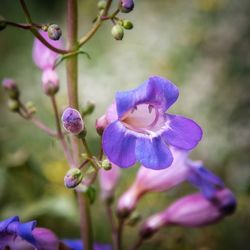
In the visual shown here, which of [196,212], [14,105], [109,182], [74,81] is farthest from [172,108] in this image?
[74,81]

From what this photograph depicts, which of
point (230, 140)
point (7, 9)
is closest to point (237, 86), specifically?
point (230, 140)

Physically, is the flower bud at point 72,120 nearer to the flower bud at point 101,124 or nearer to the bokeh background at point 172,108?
the flower bud at point 101,124

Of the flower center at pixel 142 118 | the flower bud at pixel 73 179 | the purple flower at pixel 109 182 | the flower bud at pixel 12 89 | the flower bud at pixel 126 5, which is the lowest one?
the purple flower at pixel 109 182

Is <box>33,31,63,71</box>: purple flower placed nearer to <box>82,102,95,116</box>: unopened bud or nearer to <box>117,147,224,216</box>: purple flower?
<box>82,102,95,116</box>: unopened bud

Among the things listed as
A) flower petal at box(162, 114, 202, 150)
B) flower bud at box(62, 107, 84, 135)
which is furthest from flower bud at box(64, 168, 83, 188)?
flower petal at box(162, 114, 202, 150)

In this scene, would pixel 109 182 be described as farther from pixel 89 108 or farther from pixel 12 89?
pixel 12 89

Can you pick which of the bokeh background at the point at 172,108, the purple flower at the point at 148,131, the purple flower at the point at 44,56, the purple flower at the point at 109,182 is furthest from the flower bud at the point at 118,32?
the bokeh background at the point at 172,108
